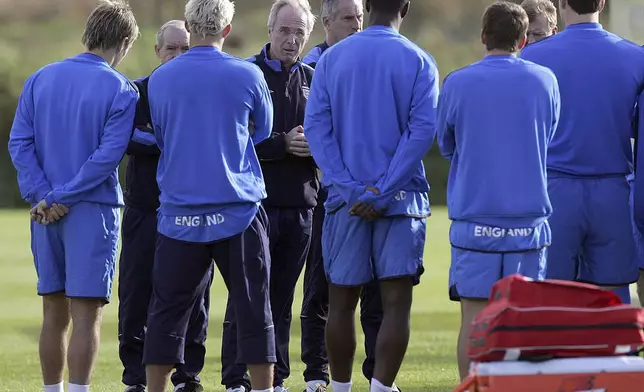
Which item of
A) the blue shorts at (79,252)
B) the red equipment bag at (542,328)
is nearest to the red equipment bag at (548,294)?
the red equipment bag at (542,328)

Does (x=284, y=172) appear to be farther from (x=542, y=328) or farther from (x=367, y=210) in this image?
(x=542, y=328)

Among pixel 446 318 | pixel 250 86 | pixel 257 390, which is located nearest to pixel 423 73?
pixel 250 86

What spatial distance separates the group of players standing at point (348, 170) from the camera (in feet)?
17.0

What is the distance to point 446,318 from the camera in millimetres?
14391

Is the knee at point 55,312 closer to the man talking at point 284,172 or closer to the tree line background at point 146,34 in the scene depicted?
the man talking at point 284,172

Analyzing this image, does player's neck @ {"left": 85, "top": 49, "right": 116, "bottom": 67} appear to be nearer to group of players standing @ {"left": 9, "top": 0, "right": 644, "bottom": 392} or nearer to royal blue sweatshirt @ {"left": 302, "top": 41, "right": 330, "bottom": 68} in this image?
group of players standing @ {"left": 9, "top": 0, "right": 644, "bottom": 392}

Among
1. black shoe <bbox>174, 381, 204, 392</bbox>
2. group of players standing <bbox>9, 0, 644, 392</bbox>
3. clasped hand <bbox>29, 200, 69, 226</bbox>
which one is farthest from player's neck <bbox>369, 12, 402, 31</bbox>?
black shoe <bbox>174, 381, 204, 392</bbox>

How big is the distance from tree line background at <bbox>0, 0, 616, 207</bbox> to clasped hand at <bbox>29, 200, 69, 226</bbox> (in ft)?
69.8

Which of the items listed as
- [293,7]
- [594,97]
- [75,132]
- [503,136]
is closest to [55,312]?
[75,132]

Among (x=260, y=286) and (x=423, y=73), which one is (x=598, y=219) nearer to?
(x=423, y=73)

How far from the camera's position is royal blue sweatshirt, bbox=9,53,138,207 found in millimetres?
5539

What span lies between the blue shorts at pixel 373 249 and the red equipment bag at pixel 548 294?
3.82 ft

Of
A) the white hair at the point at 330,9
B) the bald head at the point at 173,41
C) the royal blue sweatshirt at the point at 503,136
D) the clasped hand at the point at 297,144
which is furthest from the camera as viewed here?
the bald head at the point at 173,41

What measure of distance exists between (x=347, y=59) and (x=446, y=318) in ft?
30.2
